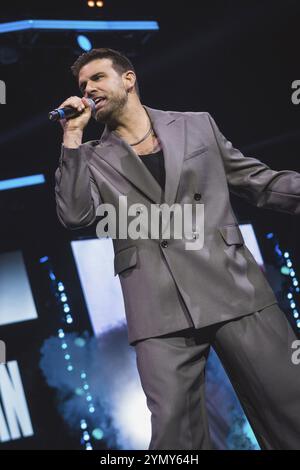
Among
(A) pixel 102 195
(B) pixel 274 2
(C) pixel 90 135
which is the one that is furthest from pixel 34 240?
(A) pixel 102 195

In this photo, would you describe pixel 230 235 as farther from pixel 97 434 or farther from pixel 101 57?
pixel 97 434

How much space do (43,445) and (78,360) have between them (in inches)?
26.1

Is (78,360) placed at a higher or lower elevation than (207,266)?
lower

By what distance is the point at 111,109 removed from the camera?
227 centimetres

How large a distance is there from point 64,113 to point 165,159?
358 mm

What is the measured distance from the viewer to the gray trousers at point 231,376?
1880 millimetres

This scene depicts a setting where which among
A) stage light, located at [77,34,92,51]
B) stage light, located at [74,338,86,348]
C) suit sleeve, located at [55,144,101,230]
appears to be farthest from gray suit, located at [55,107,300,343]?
stage light, located at [74,338,86,348]

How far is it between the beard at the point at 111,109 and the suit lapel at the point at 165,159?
58mm

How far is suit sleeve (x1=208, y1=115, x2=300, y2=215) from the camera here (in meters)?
2.18

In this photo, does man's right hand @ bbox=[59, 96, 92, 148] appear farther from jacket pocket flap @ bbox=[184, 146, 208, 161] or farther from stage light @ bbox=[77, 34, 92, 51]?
stage light @ bbox=[77, 34, 92, 51]

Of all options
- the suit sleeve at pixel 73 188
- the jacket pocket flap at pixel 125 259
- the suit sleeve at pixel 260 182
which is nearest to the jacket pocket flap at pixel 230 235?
the suit sleeve at pixel 260 182

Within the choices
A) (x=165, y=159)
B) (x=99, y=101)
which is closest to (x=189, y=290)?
(x=165, y=159)

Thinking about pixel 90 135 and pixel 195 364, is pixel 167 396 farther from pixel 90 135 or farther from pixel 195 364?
pixel 90 135

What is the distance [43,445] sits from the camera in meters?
4.79
